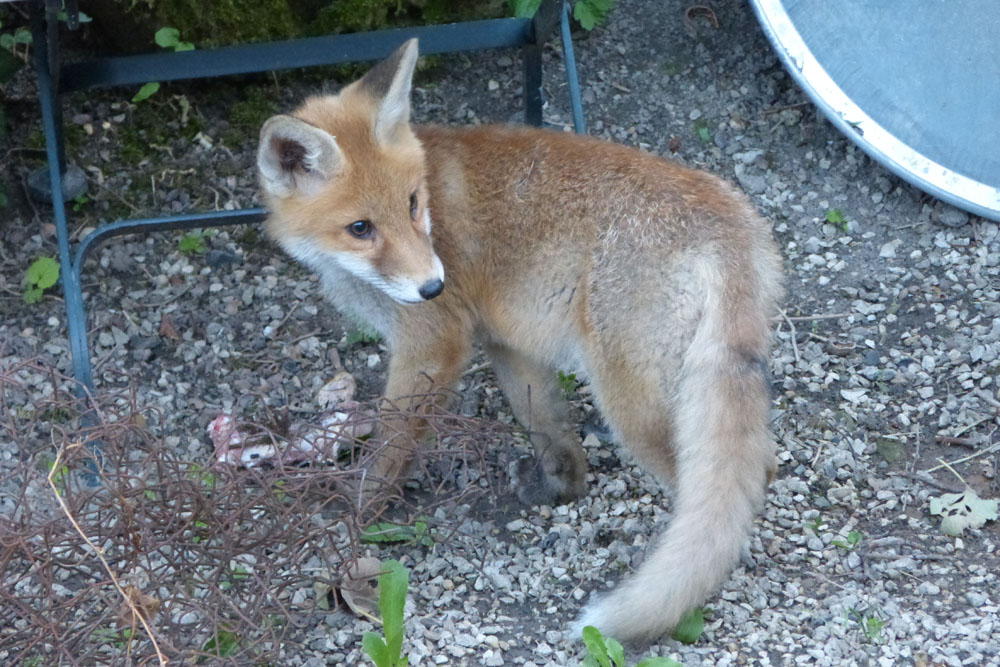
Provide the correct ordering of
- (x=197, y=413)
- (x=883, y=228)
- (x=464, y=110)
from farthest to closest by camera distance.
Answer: (x=464, y=110) → (x=883, y=228) → (x=197, y=413)

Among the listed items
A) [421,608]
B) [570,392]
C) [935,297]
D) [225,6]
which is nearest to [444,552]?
[421,608]

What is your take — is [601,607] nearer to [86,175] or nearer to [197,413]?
[197,413]

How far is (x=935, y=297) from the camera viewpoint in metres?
4.44

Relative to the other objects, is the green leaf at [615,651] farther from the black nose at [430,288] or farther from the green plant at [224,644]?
the black nose at [430,288]

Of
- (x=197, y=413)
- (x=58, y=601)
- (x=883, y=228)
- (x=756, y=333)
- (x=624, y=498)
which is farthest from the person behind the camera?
(x=883, y=228)

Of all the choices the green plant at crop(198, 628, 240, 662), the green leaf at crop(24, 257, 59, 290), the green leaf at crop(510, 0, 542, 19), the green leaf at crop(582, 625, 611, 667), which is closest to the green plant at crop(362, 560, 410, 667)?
the green plant at crop(198, 628, 240, 662)

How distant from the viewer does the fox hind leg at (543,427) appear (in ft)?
12.1

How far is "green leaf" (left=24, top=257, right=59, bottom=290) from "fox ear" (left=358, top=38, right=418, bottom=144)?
179 centimetres

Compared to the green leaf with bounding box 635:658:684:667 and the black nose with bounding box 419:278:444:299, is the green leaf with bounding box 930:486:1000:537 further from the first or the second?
the black nose with bounding box 419:278:444:299

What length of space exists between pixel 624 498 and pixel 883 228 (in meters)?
1.96

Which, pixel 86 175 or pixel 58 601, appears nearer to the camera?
pixel 58 601

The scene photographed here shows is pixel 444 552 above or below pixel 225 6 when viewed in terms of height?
below

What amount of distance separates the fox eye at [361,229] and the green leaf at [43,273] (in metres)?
1.79

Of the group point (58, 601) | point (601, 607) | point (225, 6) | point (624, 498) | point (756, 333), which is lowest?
point (624, 498)
